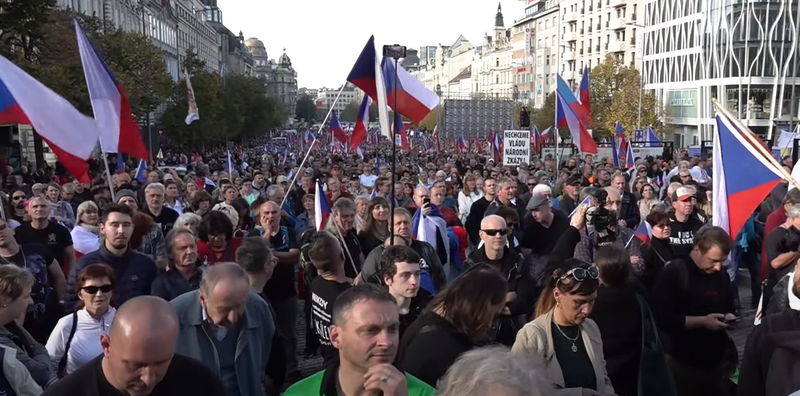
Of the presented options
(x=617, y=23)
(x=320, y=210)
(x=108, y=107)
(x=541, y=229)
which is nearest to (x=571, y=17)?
(x=617, y=23)

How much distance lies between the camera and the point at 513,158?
18.0 meters

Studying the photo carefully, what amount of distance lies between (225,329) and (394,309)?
1315 mm

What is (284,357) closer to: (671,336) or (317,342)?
(317,342)

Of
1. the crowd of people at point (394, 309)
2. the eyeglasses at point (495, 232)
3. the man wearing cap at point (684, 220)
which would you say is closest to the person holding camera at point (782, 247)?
the crowd of people at point (394, 309)

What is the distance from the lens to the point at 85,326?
438 centimetres

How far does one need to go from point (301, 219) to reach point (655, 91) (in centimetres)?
6491

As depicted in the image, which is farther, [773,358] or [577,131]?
[577,131]

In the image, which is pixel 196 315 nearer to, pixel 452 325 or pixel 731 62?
pixel 452 325

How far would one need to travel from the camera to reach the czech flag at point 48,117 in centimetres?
745

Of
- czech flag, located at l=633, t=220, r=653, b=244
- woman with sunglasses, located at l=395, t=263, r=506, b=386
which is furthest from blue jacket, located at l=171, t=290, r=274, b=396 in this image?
czech flag, located at l=633, t=220, r=653, b=244

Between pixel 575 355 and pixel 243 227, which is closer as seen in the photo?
pixel 575 355

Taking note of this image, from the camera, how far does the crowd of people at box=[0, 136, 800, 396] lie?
2857mm

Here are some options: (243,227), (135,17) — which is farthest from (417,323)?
(135,17)

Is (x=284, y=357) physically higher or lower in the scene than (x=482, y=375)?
lower
